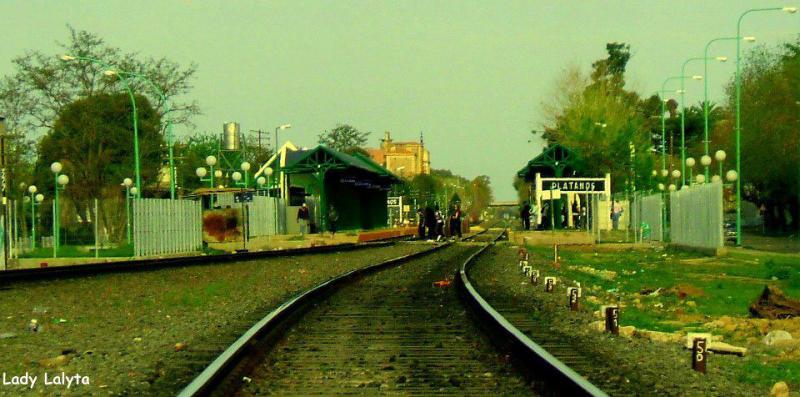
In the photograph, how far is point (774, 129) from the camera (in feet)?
227

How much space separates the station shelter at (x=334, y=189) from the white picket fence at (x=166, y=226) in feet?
63.9

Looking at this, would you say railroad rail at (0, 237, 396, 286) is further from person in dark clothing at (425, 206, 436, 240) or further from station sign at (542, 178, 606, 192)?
person in dark clothing at (425, 206, 436, 240)

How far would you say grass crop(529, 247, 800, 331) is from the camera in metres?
16.7

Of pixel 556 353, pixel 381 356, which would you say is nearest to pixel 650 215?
pixel 556 353

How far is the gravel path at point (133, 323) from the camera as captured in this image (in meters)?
9.98

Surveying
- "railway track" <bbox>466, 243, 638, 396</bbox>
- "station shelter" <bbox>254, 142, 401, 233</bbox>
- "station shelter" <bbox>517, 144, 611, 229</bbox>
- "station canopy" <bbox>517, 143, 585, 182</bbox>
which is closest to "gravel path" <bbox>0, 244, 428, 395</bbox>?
"railway track" <bbox>466, 243, 638, 396</bbox>

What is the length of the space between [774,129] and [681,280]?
1844 inches

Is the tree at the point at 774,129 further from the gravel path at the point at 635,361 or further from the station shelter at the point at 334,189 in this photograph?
the gravel path at the point at 635,361

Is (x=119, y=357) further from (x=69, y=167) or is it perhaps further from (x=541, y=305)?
(x=69, y=167)

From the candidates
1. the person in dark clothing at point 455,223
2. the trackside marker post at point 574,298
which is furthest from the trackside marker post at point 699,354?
the person in dark clothing at point 455,223

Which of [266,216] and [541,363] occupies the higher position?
[266,216]

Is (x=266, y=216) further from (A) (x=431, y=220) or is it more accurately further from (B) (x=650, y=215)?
(B) (x=650, y=215)

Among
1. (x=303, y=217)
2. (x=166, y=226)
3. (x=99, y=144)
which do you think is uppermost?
(x=99, y=144)

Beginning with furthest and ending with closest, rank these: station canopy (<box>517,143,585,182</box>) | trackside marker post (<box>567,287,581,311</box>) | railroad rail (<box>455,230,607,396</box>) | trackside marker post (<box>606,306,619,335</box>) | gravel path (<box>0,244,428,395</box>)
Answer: station canopy (<box>517,143,585,182</box>)
trackside marker post (<box>567,287,581,311</box>)
trackside marker post (<box>606,306,619,335</box>)
gravel path (<box>0,244,428,395</box>)
railroad rail (<box>455,230,607,396</box>)
